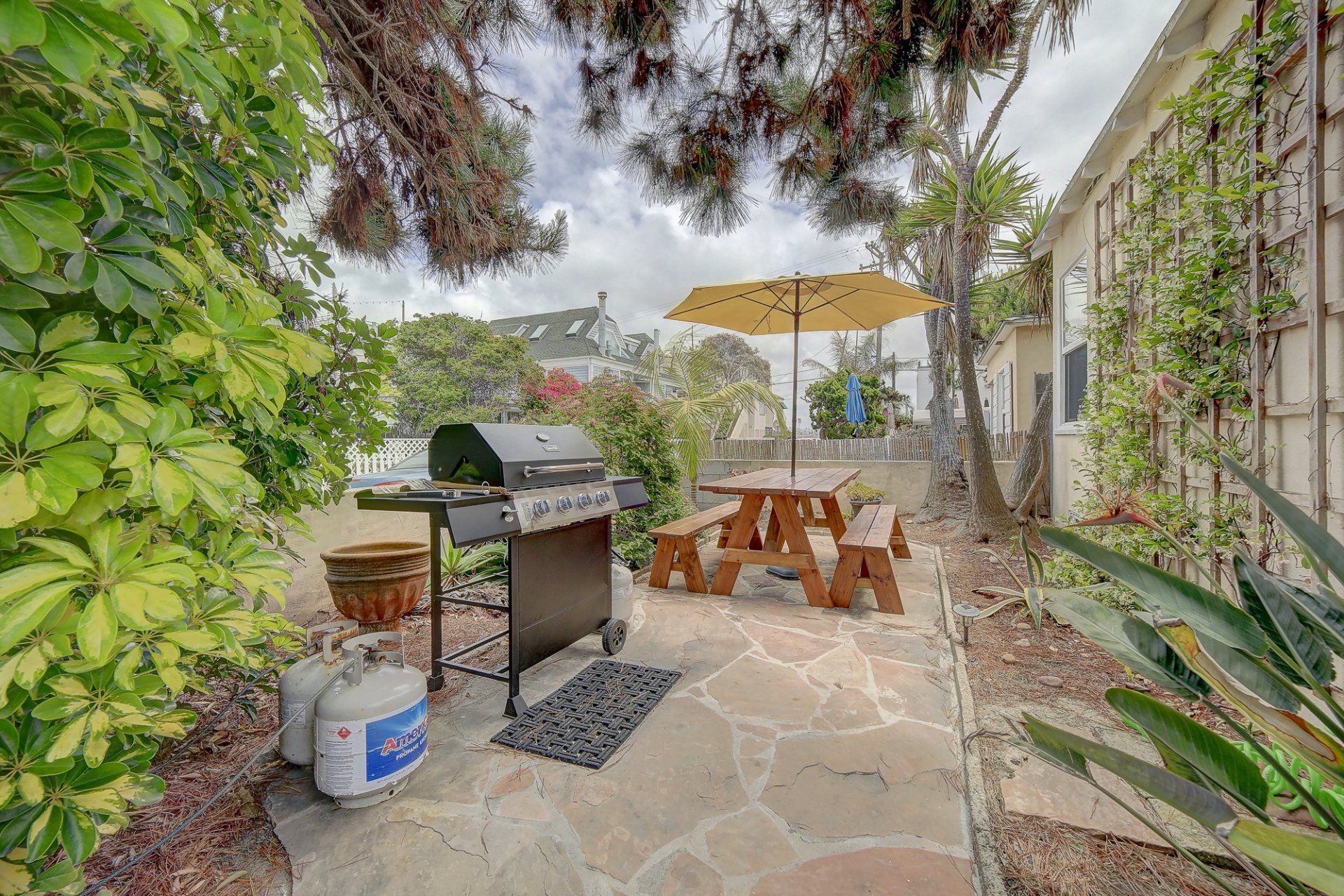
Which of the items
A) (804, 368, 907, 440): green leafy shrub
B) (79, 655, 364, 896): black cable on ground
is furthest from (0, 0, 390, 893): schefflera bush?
(804, 368, 907, 440): green leafy shrub

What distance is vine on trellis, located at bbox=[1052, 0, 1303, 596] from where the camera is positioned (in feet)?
7.20

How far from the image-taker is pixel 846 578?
12.0 feet

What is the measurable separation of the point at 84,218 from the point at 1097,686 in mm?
3828

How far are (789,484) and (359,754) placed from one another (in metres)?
3.29

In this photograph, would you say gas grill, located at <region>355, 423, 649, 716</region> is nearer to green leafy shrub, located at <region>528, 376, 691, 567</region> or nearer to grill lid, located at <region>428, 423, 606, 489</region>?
grill lid, located at <region>428, 423, 606, 489</region>

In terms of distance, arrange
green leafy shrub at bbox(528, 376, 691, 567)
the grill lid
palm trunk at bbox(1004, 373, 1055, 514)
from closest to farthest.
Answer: the grill lid, green leafy shrub at bbox(528, 376, 691, 567), palm trunk at bbox(1004, 373, 1055, 514)

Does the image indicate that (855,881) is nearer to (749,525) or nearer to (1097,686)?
(1097,686)

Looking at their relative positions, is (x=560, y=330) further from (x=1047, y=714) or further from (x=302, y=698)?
(x=1047, y=714)

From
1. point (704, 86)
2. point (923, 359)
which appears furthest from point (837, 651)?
point (923, 359)

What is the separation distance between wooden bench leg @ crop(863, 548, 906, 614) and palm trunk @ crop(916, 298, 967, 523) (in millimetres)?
4142

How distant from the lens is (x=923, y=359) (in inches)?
1057

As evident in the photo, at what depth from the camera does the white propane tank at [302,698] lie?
6.06ft

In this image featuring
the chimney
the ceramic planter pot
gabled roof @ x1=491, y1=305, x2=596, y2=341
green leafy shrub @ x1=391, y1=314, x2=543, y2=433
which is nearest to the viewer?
the ceramic planter pot

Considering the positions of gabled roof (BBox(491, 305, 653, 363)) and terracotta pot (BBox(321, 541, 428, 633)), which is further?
gabled roof (BBox(491, 305, 653, 363))
